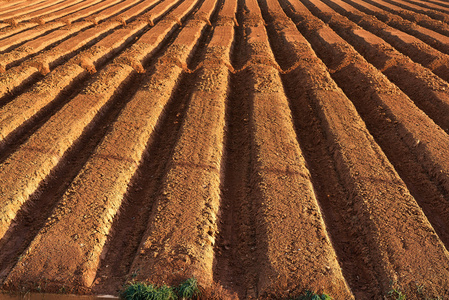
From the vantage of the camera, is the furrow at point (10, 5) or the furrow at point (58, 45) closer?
the furrow at point (58, 45)

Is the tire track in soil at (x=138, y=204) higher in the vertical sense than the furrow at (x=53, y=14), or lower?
higher

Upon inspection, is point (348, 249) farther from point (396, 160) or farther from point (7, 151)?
point (7, 151)

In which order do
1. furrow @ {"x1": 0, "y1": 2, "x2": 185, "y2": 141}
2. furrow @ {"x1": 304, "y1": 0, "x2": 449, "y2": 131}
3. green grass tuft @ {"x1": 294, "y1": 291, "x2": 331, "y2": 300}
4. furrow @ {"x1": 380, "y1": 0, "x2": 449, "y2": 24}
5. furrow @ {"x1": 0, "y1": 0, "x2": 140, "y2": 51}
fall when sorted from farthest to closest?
furrow @ {"x1": 380, "y1": 0, "x2": 449, "y2": 24} < furrow @ {"x1": 0, "y1": 0, "x2": 140, "y2": 51} < furrow @ {"x1": 304, "y1": 0, "x2": 449, "y2": 131} < furrow @ {"x1": 0, "y1": 2, "x2": 185, "y2": 141} < green grass tuft @ {"x1": 294, "y1": 291, "x2": 331, "y2": 300}

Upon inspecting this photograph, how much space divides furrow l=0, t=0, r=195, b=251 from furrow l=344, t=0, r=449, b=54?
13.8 meters

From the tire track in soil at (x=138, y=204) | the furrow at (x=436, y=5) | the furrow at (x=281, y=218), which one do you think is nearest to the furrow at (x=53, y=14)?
the tire track in soil at (x=138, y=204)

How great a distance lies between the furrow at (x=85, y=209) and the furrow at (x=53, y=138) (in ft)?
0.16

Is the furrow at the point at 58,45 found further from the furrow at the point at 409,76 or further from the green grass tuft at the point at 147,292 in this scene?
the furrow at the point at 409,76

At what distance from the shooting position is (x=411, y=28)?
17.9 metres

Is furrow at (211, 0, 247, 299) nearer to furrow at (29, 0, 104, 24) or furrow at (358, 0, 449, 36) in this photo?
furrow at (358, 0, 449, 36)

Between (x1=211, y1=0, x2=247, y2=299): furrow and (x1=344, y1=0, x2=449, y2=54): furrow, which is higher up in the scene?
(x1=211, y1=0, x2=247, y2=299): furrow

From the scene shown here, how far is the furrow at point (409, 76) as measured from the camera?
962 cm

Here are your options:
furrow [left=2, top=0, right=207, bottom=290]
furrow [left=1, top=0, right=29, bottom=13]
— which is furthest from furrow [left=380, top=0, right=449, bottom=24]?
furrow [left=1, top=0, right=29, bottom=13]

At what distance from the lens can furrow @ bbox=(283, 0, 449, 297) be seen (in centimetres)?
472

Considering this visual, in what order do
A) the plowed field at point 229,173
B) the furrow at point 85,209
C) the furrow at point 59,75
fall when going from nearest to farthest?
the furrow at point 85,209, the plowed field at point 229,173, the furrow at point 59,75
